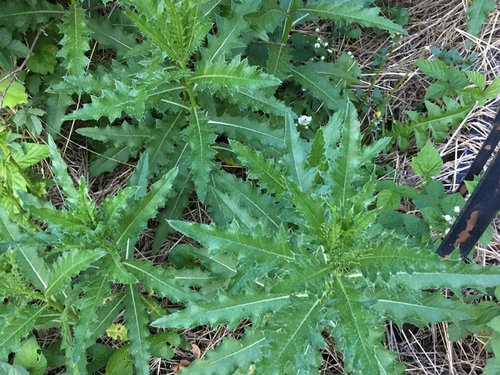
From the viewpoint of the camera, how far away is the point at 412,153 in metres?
3.07

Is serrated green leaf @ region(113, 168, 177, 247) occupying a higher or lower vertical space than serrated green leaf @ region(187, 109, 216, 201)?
lower

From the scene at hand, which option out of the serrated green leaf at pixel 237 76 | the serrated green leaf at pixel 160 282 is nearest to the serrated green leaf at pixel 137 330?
the serrated green leaf at pixel 160 282

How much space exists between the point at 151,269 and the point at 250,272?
18.1 inches

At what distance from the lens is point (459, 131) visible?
9.80 ft

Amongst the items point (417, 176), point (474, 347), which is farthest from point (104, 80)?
point (474, 347)

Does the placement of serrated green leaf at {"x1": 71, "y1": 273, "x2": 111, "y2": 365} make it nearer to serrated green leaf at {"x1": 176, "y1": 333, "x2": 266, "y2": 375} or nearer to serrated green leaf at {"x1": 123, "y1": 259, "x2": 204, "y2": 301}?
serrated green leaf at {"x1": 123, "y1": 259, "x2": 204, "y2": 301}

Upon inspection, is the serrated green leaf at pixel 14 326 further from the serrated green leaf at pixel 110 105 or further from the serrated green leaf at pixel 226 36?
the serrated green leaf at pixel 226 36

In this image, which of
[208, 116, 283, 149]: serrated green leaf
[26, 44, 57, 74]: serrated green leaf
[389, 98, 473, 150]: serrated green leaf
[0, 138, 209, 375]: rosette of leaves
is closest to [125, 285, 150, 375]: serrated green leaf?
[0, 138, 209, 375]: rosette of leaves

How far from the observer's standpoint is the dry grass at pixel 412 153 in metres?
2.54

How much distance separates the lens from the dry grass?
254 centimetres

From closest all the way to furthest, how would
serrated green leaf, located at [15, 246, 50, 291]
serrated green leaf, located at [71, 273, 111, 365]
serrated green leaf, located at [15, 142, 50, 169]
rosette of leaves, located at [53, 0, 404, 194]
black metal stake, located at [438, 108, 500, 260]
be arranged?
1. black metal stake, located at [438, 108, 500, 260]
2. serrated green leaf, located at [71, 273, 111, 365]
3. rosette of leaves, located at [53, 0, 404, 194]
4. serrated green leaf, located at [15, 246, 50, 291]
5. serrated green leaf, located at [15, 142, 50, 169]

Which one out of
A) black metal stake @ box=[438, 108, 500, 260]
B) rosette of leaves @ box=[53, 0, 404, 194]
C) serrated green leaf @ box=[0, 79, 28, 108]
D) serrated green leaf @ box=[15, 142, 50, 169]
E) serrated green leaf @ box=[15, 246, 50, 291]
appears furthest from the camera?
serrated green leaf @ box=[0, 79, 28, 108]

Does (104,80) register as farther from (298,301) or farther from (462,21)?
(462,21)

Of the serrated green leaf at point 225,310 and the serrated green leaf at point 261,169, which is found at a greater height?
the serrated green leaf at point 261,169
